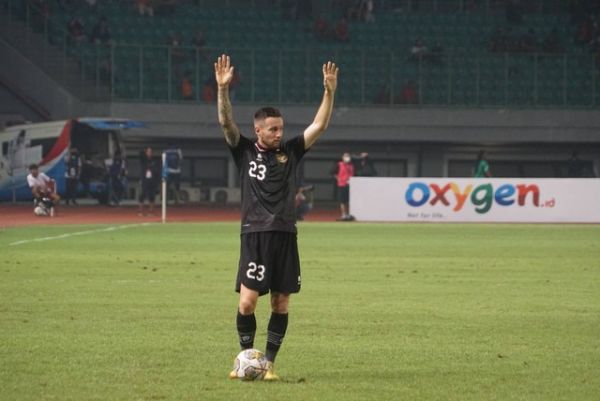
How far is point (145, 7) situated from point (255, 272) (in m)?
43.3

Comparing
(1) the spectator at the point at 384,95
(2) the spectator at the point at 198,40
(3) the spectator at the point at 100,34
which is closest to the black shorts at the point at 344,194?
(1) the spectator at the point at 384,95

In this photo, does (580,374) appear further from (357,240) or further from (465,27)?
(465,27)

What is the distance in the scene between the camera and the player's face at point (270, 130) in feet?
32.9

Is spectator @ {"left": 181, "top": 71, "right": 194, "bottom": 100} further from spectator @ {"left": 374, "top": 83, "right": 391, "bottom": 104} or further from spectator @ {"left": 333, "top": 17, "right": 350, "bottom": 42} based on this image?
spectator @ {"left": 374, "top": 83, "right": 391, "bottom": 104}

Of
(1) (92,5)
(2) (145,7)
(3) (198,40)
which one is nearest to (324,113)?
(3) (198,40)

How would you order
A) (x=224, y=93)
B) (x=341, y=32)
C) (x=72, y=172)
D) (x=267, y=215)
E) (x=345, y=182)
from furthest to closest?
(x=341, y=32)
(x=72, y=172)
(x=345, y=182)
(x=267, y=215)
(x=224, y=93)

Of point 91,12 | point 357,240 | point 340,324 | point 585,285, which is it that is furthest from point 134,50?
point 340,324

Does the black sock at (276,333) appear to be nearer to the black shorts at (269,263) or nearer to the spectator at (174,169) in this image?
the black shorts at (269,263)

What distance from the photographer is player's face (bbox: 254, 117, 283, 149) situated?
10.0m

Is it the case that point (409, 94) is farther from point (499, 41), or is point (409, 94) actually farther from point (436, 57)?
point (499, 41)

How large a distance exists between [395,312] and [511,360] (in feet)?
12.7

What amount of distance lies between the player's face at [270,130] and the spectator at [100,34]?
40.8m

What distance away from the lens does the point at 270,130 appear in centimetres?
1004

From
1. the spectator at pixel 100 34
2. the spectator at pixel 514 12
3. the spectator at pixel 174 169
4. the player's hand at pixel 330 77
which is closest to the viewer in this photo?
the player's hand at pixel 330 77
